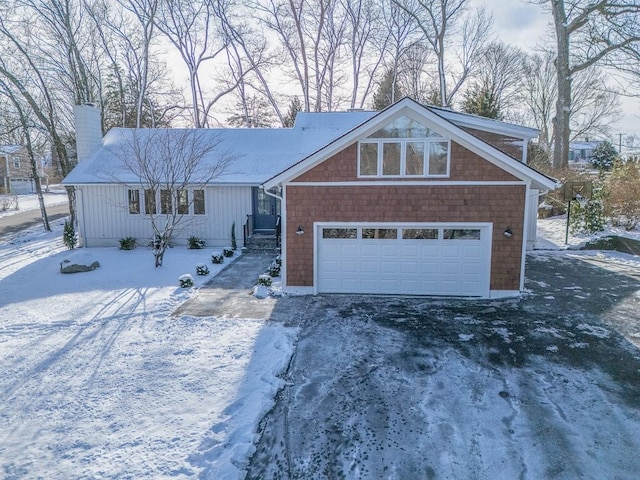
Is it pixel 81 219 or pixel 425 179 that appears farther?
pixel 81 219

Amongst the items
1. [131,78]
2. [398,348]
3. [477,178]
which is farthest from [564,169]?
[131,78]

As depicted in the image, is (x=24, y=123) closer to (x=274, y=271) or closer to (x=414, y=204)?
(x=274, y=271)

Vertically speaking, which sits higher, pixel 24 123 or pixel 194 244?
pixel 24 123

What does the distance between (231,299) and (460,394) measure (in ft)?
20.2

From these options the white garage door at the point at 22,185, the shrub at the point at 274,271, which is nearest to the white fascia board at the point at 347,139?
the shrub at the point at 274,271

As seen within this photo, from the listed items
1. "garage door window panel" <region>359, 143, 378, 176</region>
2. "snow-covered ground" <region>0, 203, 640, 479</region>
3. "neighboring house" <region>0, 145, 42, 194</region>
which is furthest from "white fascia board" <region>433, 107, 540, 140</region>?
"neighboring house" <region>0, 145, 42, 194</region>

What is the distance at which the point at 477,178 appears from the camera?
33.2ft

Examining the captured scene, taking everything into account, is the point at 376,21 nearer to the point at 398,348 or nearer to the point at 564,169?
the point at 564,169

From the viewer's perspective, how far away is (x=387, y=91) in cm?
3036

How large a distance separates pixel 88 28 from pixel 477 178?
25725mm

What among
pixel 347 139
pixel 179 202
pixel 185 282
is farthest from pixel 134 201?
pixel 347 139

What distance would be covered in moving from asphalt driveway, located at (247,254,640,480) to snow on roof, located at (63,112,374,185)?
8.92 metres

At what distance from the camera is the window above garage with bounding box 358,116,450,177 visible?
10109 millimetres

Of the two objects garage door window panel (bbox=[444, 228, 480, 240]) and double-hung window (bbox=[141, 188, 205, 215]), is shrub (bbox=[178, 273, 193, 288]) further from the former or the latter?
garage door window panel (bbox=[444, 228, 480, 240])
